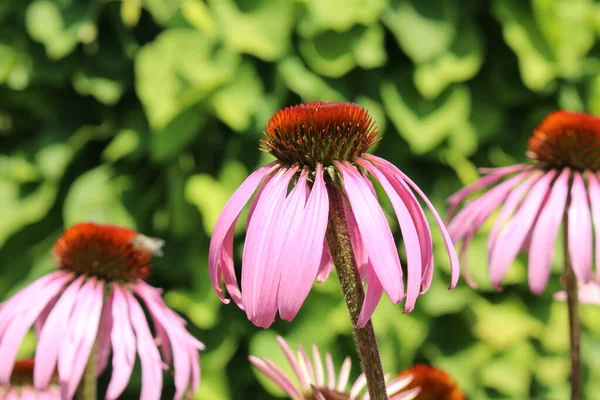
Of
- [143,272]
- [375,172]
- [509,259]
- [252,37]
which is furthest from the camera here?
[252,37]

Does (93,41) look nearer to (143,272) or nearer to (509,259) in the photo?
(143,272)

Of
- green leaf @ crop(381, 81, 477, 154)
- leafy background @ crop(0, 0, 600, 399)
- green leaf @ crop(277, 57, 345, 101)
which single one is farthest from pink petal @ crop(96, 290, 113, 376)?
green leaf @ crop(381, 81, 477, 154)

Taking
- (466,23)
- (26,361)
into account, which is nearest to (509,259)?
(26,361)

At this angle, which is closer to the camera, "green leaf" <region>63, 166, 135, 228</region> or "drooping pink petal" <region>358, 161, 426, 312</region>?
"drooping pink petal" <region>358, 161, 426, 312</region>

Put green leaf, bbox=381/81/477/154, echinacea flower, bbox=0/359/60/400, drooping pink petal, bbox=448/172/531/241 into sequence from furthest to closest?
green leaf, bbox=381/81/477/154 → echinacea flower, bbox=0/359/60/400 → drooping pink petal, bbox=448/172/531/241

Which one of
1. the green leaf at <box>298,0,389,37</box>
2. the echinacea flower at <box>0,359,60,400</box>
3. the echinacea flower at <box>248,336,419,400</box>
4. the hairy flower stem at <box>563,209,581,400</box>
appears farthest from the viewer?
the green leaf at <box>298,0,389,37</box>

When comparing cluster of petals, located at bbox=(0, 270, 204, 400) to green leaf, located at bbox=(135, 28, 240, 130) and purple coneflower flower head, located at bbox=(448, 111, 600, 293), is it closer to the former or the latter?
purple coneflower flower head, located at bbox=(448, 111, 600, 293)

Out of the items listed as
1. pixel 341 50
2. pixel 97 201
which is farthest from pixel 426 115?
pixel 97 201
